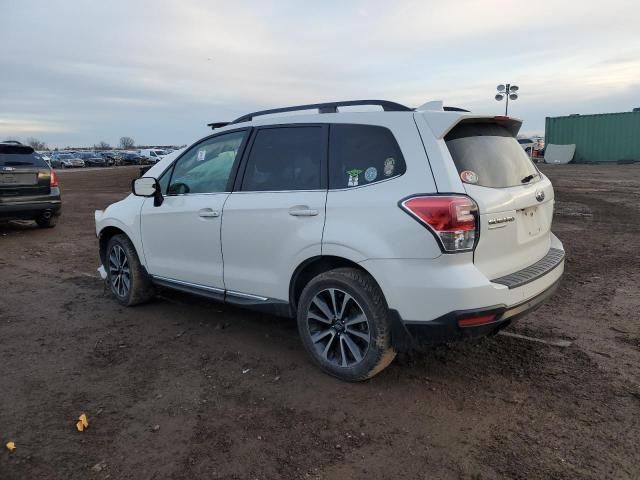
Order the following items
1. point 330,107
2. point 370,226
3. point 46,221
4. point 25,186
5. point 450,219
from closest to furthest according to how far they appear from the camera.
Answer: point 450,219, point 370,226, point 330,107, point 25,186, point 46,221

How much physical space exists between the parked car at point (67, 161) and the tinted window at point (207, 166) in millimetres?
58064

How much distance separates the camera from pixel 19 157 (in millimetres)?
9734

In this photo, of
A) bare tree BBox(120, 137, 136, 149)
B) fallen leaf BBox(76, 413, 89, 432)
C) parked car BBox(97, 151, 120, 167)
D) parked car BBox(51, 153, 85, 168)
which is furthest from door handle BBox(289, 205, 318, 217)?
bare tree BBox(120, 137, 136, 149)

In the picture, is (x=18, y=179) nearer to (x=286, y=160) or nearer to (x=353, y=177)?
(x=286, y=160)

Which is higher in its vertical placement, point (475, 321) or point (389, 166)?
point (389, 166)

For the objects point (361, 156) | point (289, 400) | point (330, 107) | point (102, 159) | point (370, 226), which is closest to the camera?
point (370, 226)

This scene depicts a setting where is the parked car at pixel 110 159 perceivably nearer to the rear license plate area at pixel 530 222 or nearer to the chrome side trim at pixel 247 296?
the chrome side trim at pixel 247 296

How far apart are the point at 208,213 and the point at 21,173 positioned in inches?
278

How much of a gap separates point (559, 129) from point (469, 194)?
37.1 metres

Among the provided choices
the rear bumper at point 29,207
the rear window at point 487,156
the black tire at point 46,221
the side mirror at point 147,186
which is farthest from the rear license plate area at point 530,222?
the black tire at point 46,221

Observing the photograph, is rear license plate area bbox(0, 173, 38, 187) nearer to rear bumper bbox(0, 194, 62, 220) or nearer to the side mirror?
rear bumper bbox(0, 194, 62, 220)

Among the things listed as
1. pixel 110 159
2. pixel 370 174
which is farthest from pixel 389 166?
pixel 110 159

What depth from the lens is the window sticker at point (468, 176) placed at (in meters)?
3.20

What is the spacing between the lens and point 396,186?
10.6ft
